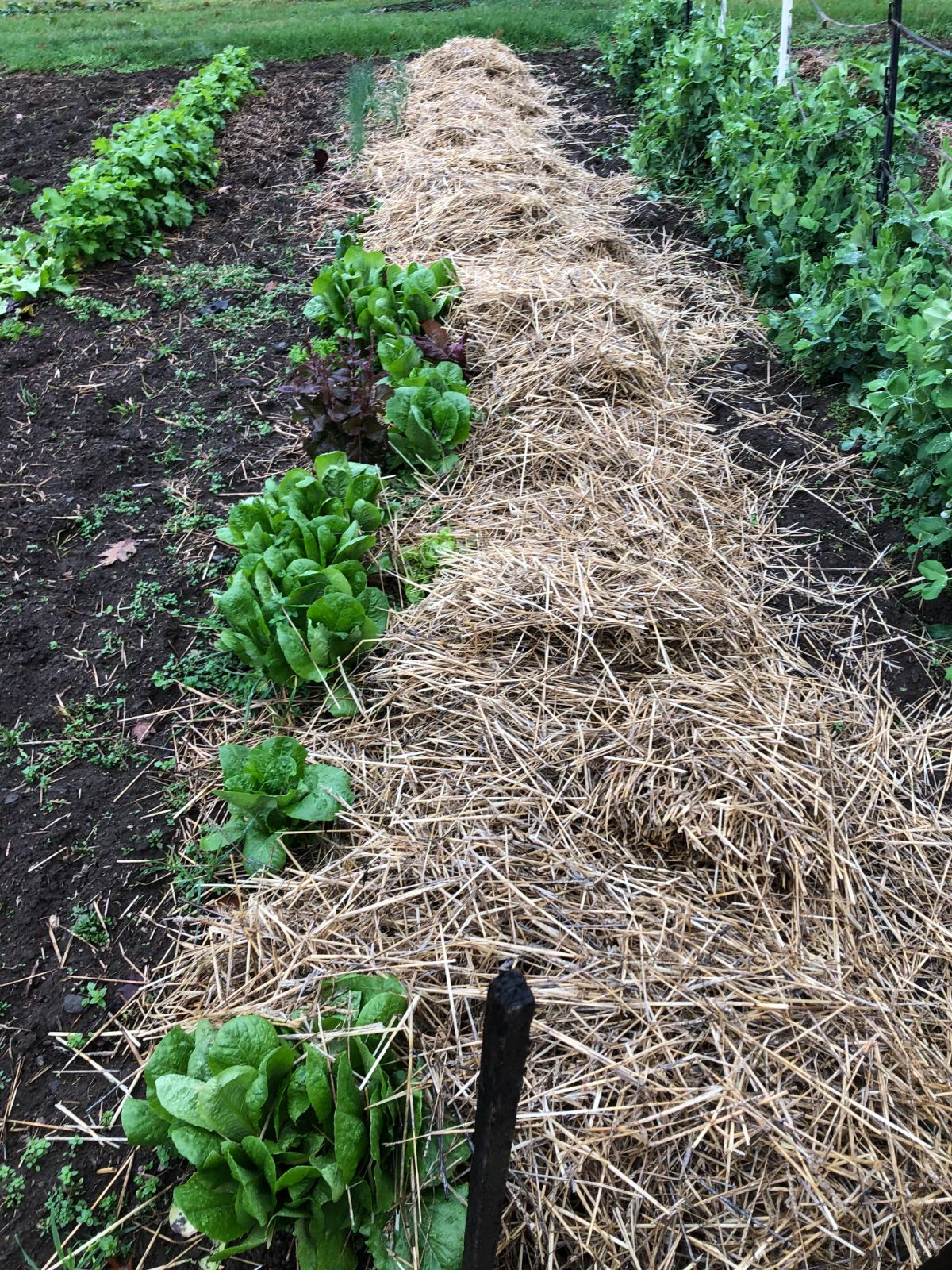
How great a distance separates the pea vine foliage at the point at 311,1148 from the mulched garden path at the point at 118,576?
16 cm

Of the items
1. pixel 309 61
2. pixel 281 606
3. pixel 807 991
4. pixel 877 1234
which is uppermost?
pixel 309 61

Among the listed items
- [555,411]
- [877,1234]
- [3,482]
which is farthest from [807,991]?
[3,482]

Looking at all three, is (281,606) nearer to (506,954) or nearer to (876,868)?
(506,954)

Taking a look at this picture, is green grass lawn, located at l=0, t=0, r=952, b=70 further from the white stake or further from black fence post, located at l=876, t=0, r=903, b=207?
black fence post, located at l=876, t=0, r=903, b=207

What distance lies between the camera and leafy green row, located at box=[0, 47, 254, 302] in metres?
5.03

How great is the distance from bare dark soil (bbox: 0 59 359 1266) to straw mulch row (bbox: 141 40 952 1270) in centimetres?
23

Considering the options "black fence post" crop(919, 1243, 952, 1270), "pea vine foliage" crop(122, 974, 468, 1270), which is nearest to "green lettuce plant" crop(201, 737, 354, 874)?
"pea vine foliage" crop(122, 974, 468, 1270)

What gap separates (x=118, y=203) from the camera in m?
5.36

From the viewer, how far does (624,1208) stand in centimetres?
164

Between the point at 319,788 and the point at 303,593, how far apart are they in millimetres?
651

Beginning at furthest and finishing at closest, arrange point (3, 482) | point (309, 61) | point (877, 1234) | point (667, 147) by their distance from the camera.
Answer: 1. point (309, 61)
2. point (667, 147)
3. point (3, 482)
4. point (877, 1234)

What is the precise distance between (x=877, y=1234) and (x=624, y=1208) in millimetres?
470

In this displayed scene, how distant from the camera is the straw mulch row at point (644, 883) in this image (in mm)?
1678

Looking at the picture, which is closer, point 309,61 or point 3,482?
point 3,482
